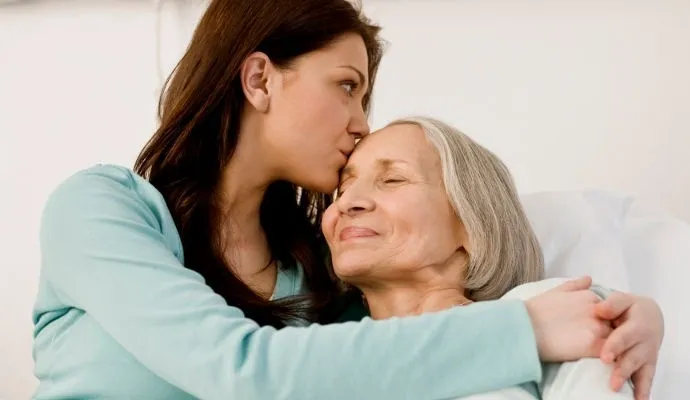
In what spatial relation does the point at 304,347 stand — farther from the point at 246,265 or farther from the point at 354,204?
the point at 246,265

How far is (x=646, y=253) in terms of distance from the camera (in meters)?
1.55

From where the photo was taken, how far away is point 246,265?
147cm

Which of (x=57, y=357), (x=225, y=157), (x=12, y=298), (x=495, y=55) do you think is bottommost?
(x=12, y=298)

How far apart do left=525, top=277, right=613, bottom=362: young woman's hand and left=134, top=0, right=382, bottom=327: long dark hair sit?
448mm

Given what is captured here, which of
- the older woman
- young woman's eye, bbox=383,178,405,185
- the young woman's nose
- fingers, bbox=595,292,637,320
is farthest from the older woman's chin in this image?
fingers, bbox=595,292,637,320

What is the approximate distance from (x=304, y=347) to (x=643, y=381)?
1.32ft

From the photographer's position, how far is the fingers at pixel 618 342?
1032 millimetres

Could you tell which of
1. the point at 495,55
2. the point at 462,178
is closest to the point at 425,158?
the point at 462,178

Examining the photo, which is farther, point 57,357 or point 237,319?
point 57,357

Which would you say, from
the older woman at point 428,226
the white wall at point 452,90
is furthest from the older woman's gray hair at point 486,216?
the white wall at point 452,90

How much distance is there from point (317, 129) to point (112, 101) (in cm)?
80

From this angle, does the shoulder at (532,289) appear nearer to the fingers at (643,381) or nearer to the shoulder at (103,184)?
the fingers at (643,381)

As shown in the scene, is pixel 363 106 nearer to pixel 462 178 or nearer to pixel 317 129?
pixel 317 129

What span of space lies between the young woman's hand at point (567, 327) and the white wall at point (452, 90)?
0.82 metres
